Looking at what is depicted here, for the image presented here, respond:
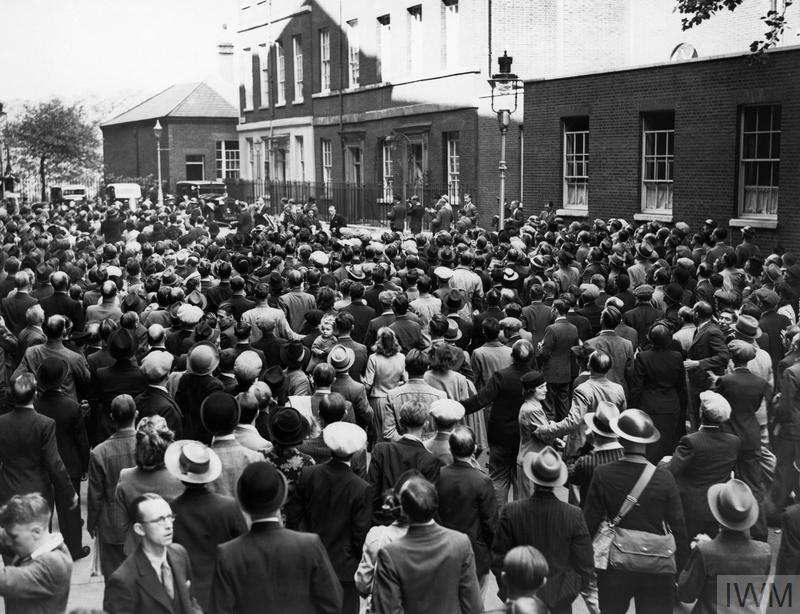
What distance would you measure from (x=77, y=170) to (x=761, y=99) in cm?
4532

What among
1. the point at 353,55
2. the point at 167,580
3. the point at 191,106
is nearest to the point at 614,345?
the point at 167,580

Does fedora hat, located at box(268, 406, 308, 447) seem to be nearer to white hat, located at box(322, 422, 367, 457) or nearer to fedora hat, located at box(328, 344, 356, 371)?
white hat, located at box(322, 422, 367, 457)

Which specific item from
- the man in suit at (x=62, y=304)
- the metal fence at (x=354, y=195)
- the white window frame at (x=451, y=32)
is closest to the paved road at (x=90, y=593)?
the man in suit at (x=62, y=304)

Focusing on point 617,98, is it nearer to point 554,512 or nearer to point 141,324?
point 141,324

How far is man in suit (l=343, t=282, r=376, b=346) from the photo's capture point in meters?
10.3

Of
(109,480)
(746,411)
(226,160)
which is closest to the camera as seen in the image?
(109,480)

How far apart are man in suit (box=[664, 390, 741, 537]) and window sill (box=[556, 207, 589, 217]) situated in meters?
17.4

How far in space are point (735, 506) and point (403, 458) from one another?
1.98 m

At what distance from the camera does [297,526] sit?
18.0ft

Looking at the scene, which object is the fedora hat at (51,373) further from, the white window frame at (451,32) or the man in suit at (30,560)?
the white window frame at (451,32)

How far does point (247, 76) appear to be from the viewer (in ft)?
150

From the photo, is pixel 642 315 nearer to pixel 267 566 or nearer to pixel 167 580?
pixel 267 566

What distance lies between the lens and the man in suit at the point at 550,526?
201 inches

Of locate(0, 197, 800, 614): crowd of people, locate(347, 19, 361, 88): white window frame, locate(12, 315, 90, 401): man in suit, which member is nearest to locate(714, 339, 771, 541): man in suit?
locate(0, 197, 800, 614): crowd of people
